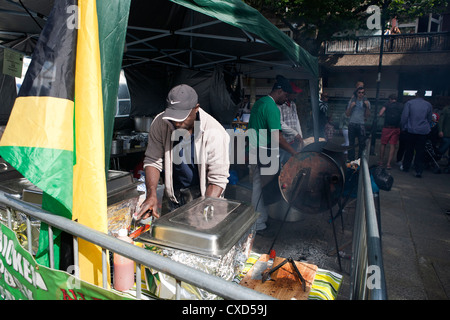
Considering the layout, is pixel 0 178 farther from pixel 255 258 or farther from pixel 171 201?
pixel 255 258

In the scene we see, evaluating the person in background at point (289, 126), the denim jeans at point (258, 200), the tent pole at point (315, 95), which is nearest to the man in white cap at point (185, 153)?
the denim jeans at point (258, 200)

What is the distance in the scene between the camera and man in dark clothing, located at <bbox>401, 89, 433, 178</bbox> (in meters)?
8.30

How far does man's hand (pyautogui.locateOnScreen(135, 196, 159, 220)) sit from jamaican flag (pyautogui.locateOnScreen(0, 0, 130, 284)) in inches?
25.9

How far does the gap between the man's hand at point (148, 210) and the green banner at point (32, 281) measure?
875 millimetres

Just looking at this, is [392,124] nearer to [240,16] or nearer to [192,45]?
[192,45]

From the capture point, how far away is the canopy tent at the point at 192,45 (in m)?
3.38

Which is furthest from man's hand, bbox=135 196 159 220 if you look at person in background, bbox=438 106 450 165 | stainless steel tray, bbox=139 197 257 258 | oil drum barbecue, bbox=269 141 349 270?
person in background, bbox=438 106 450 165

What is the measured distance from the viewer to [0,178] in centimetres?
245

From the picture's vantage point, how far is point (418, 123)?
328 inches

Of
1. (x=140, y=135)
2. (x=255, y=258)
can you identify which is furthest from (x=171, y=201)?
(x=140, y=135)

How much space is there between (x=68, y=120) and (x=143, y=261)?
0.87 metres

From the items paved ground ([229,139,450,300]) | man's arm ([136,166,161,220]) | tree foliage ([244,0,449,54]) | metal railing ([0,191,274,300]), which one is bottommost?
paved ground ([229,139,450,300])

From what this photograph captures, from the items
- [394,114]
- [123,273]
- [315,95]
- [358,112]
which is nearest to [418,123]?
[394,114]

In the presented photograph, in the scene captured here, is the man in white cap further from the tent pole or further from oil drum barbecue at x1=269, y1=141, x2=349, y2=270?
the tent pole
